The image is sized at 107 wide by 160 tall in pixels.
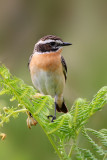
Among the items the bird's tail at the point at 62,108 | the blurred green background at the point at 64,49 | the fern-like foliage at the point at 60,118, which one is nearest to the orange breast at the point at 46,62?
the blurred green background at the point at 64,49

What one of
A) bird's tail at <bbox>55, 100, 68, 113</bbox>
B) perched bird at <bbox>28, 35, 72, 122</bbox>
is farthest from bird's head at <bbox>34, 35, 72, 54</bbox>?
bird's tail at <bbox>55, 100, 68, 113</bbox>

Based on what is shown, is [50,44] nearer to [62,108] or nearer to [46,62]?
[46,62]

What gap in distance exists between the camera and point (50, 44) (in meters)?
4.57

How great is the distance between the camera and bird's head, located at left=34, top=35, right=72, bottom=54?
452 centimetres

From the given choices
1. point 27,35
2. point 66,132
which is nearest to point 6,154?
point 66,132

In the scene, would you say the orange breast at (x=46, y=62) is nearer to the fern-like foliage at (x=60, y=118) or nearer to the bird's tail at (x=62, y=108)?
the bird's tail at (x=62, y=108)

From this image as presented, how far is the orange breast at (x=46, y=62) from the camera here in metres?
4.38

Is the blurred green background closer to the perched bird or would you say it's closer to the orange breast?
the perched bird

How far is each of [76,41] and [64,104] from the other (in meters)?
2.40

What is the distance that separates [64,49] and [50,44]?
8.16 feet

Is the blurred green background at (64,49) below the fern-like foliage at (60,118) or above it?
below

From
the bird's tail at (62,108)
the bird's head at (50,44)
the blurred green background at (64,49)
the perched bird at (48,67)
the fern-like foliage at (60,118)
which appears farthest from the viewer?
the bird's tail at (62,108)

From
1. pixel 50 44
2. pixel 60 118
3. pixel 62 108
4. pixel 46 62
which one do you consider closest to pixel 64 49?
pixel 62 108

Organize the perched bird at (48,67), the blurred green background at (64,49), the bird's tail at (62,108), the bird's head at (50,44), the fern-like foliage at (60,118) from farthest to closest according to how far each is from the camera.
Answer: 1. the bird's tail at (62,108)
2. the bird's head at (50,44)
3. the perched bird at (48,67)
4. the blurred green background at (64,49)
5. the fern-like foliage at (60,118)
